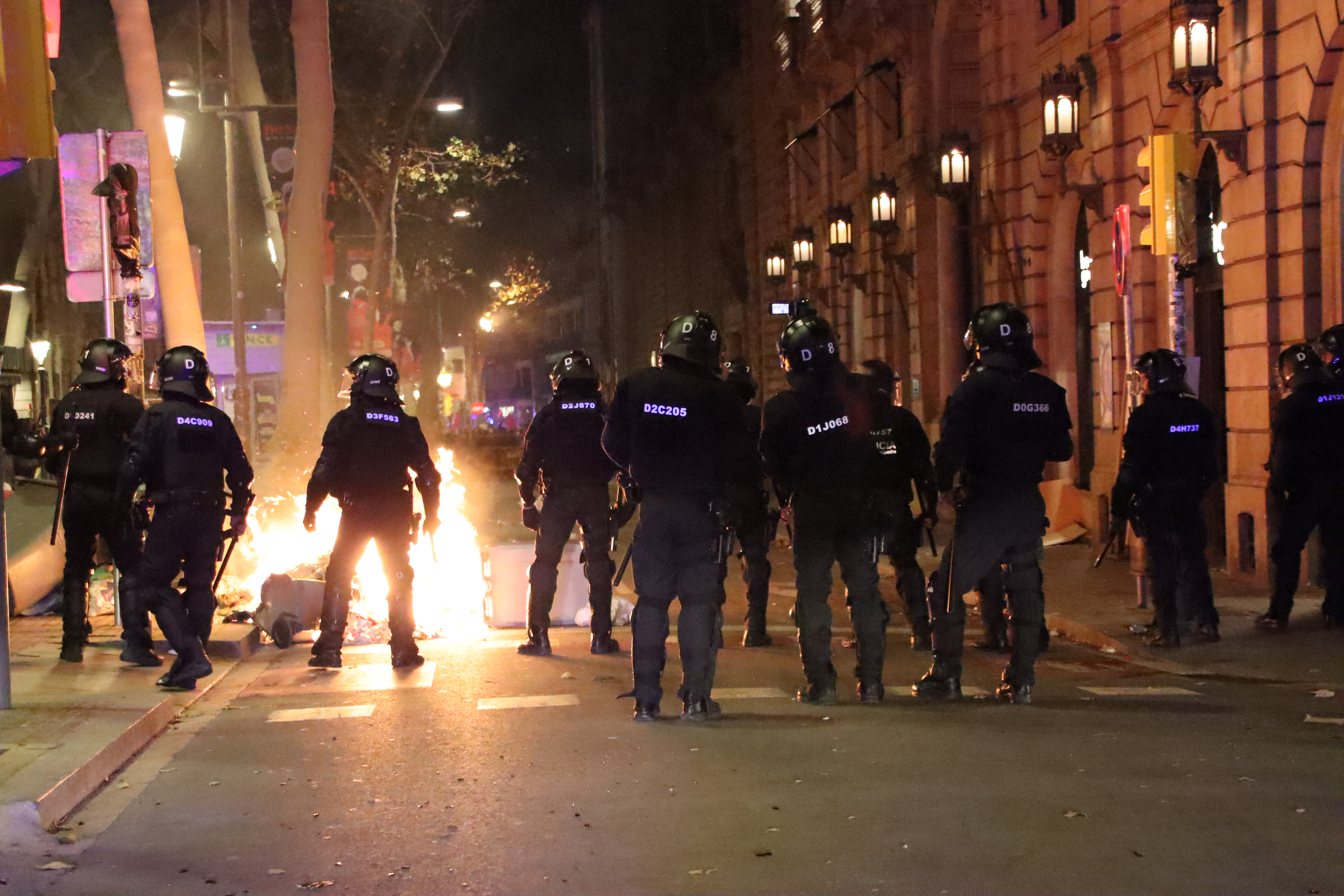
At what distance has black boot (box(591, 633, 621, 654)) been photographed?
10070mm

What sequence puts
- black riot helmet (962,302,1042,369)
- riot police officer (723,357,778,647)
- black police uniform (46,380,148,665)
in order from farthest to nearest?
riot police officer (723,357,778,647)
black police uniform (46,380,148,665)
black riot helmet (962,302,1042,369)

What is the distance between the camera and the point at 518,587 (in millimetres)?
11570

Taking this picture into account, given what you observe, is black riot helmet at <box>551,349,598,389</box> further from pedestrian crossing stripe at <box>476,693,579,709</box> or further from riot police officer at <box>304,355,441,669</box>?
pedestrian crossing stripe at <box>476,693,579,709</box>

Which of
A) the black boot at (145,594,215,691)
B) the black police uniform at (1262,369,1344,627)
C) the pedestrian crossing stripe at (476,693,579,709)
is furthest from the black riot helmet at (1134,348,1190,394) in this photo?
the black boot at (145,594,215,691)

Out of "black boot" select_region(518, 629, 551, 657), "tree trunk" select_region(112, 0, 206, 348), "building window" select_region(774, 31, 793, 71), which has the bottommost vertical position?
"black boot" select_region(518, 629, 551, 657)

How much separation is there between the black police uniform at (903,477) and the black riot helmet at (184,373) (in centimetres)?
413

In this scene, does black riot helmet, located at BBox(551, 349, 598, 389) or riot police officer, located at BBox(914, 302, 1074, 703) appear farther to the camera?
black riot helmet, located at BBox(551, 349, 598, 389)

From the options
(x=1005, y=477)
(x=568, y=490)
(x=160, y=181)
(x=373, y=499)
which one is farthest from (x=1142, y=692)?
(x=160, y=181)

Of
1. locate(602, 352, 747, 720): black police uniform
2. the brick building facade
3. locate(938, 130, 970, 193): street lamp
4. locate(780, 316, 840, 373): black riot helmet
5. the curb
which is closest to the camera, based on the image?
the curb

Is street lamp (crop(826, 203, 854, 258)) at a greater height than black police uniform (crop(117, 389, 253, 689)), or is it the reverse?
street lamp (crop(826, 203, 854, 258))

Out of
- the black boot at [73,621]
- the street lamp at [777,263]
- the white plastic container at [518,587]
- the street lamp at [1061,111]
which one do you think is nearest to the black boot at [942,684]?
the white plastic container at [518,587]

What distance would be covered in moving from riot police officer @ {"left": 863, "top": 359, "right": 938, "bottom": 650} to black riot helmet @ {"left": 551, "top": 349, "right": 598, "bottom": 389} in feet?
6.23

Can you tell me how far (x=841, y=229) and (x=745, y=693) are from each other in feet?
69.7

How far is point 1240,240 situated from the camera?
14203 mm
